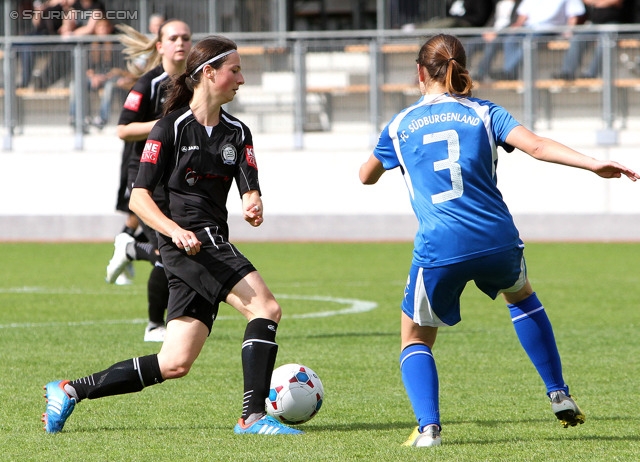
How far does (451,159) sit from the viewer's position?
16.0 feet

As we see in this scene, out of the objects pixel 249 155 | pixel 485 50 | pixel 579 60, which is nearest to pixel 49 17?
pixel 485 50

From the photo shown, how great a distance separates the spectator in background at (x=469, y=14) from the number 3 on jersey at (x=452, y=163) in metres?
15.2

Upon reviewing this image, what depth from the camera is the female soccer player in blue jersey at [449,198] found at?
4.87m

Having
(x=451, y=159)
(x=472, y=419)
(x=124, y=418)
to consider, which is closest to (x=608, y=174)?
(x=451, y=159)

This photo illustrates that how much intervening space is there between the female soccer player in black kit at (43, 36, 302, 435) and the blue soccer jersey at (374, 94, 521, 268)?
87 cm

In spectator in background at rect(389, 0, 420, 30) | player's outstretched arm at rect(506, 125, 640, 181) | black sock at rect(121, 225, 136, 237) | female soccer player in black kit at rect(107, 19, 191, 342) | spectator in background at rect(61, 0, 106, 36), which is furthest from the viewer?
spectator in background at rect(389, 0, 420, 30)

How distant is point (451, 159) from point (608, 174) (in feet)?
2.11

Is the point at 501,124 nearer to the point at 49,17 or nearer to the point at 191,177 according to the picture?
the point at 191,177

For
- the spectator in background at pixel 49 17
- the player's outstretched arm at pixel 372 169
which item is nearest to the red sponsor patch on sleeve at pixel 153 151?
the player's outstretched arm at pixel 372 169

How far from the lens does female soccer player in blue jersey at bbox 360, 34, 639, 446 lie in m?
4.87

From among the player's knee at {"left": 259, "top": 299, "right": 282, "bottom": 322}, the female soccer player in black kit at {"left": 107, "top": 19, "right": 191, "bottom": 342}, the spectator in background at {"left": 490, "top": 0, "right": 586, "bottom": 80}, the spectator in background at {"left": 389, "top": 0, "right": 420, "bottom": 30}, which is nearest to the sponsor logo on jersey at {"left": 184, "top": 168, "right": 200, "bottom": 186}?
the player's knee at {"left": 259, "top": 299, "right": 282, "bottom": 322}

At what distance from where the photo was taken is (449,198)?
193 inches

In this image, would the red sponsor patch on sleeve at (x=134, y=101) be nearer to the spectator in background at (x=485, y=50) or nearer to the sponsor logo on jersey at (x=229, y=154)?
the sponsor logo on jersey at (x=229, y=154)

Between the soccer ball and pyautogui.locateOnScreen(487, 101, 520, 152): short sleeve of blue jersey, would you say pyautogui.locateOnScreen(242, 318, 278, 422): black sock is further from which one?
pyautogui.locateOnScreen(487, 101, 520, 152): short sleeve of blue jersey
